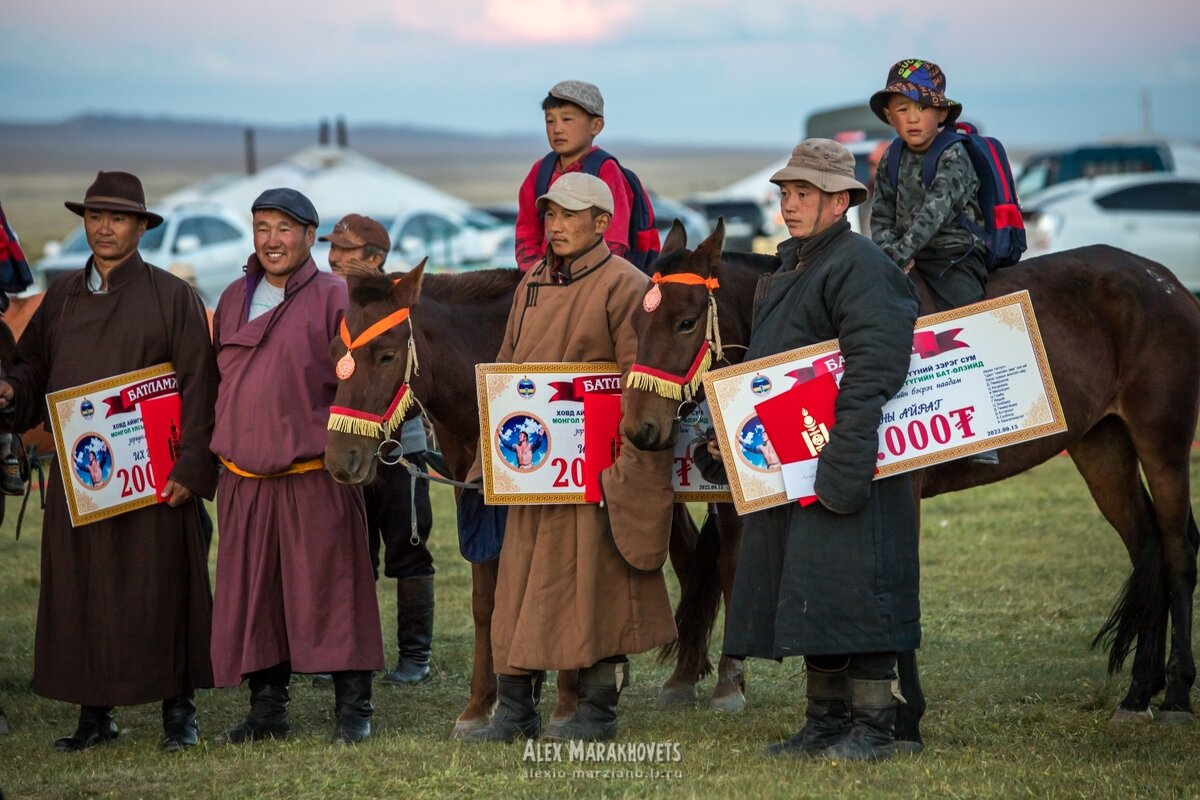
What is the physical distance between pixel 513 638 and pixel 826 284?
175 cm

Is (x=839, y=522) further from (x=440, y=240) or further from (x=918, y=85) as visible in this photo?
(x=440, y=240)

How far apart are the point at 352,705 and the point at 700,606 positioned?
1704 mm

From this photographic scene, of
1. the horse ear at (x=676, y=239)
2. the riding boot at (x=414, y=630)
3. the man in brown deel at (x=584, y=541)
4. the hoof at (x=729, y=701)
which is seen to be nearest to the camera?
the man in brown deel at (x=584, y=541)


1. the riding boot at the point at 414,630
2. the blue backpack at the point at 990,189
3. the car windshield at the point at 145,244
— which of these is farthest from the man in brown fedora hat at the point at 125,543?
the car windshield at the point at 145,244

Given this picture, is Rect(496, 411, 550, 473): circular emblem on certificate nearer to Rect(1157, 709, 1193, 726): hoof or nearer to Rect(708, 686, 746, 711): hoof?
Rect(708, 686, 746, 711): hoof

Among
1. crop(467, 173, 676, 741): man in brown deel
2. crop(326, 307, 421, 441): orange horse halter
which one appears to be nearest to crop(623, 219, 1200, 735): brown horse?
crop(467, 173, 676, 741): man in brown deel

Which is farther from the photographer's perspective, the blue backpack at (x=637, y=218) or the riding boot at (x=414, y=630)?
the riding boot at (x=414, y=630)

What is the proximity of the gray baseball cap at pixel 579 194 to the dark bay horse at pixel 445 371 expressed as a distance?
61cm

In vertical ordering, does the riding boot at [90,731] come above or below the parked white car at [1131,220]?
below

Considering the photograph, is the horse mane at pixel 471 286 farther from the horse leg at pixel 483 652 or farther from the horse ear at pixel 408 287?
the horse leg at pixel 483 652

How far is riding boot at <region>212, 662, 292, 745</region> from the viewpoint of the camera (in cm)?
590

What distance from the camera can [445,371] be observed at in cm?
586

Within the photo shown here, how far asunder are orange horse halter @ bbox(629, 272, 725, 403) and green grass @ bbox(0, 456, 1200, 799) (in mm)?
1325

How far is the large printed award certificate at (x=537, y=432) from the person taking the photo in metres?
5.49
